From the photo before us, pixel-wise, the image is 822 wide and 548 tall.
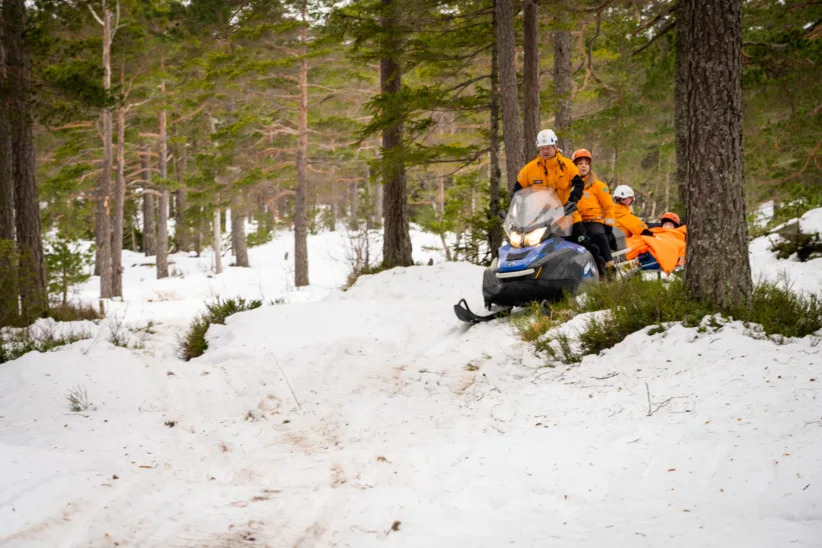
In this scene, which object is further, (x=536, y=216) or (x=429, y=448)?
(x=536, y=216)

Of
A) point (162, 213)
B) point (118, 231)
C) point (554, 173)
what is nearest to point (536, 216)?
point (554, 173)

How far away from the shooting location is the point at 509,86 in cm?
1009

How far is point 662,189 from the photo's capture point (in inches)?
1235

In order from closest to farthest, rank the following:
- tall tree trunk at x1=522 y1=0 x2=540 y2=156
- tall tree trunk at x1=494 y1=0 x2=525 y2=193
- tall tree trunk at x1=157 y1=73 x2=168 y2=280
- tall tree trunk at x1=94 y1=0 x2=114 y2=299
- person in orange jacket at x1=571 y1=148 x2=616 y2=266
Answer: person in orange jacket at x1=571 y1=148 x2=616 y2=266 → tall tree trunk at x1=494 y1=0 x2=525 y2=193 → tall tree trunk at x1=522 y1=0 x2=540 y2=156 → tall tree trunk at x1=94 y1=0 x2=114 y2=299 → tall tree trunk at x1=157 y1=73 x2=168 y2=280

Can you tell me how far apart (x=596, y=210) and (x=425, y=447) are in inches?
195

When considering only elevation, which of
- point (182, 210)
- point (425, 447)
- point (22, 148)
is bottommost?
point (425, 447)

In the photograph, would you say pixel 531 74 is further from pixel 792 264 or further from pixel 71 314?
pixel 71 314

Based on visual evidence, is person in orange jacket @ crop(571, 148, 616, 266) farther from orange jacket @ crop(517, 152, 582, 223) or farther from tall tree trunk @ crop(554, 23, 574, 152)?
tall tree trunk @ crop(554, 23, 574, 152)

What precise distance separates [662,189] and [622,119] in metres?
18.2

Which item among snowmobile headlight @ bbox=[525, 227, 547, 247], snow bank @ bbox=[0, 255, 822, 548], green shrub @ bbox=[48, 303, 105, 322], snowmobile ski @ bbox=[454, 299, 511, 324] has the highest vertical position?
snowmobile headlight @ bbox=[525, 227, 547, 247]

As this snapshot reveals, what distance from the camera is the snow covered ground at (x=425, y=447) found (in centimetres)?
302

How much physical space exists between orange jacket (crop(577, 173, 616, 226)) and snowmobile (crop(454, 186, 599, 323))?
66 centimetres

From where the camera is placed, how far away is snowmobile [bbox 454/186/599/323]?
704 centimetres

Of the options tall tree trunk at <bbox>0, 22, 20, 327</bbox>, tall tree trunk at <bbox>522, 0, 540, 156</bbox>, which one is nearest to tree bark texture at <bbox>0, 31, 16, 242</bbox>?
tall tree trunk at <bbox>0, 22, 20, 327</bbox>
